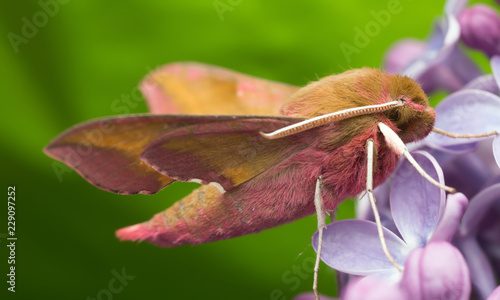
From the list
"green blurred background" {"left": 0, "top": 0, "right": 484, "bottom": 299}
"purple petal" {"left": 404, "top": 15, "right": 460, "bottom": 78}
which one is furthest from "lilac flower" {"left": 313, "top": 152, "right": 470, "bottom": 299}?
"green blurred background" {"left": 0, "top": 0, "right": 484, "bottom": 299}

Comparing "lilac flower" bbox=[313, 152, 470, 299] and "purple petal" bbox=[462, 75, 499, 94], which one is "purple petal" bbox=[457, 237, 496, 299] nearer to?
"lilac flower" bbox=[313, 152, 470, 299]

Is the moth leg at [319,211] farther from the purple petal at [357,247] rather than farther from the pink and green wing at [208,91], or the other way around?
the pink and green wing at [208,91]

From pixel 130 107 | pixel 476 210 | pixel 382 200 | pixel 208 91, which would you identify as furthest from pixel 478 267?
pixel 130 107

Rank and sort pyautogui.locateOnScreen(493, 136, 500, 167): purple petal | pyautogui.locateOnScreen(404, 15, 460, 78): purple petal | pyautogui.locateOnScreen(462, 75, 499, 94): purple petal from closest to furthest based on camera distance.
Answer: pyautogui.locateOnScreen(493, 136, 500, 167): purple petal → pyautogui.locateOnScreen(462, 75, 499, 94): purple petal → pyautogui.locateOnScreen(404, 15, 460, 78): purple petal

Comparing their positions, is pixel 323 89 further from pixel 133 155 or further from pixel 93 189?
pixel 93 189

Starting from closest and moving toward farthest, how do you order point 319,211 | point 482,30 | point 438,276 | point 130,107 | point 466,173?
point 438,276 → point 319,211 → point 466,173 → point 482,30 → point 130,107

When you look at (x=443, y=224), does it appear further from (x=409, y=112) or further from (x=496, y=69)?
(x=496, y=69)

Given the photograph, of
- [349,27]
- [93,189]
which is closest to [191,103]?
[93,189]
